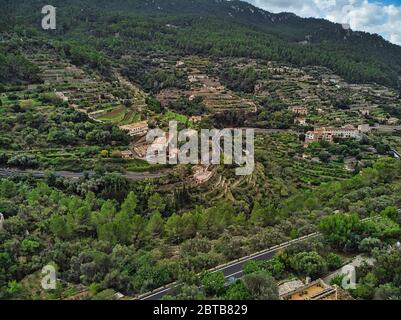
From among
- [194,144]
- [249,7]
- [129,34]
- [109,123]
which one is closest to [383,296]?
[194,144]

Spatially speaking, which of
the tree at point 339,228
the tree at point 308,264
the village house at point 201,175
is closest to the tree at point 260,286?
the tree at point 308,264

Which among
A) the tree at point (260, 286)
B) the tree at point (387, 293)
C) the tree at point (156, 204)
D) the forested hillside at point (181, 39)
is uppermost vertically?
the forested hillside at point (181, 39)

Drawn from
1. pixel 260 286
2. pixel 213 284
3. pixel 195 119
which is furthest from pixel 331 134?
pixel 260 286

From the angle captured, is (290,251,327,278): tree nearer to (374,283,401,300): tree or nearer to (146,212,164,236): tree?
(374,283,401,300): tree

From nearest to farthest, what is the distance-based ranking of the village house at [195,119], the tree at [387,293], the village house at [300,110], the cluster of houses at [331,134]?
the tree at [387,293]
the cluster of houses at [331,134]
the village house at [195,119]
the village house at [300,110]

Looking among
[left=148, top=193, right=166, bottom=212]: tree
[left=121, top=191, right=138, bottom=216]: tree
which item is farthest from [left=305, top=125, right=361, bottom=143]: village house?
[left=121, top=191, right=138, bottom=216]: tree

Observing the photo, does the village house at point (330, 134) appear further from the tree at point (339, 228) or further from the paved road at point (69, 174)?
the tree at point (339, 228)

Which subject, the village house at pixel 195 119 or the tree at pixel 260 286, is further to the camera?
the village house at pixel 195 119
